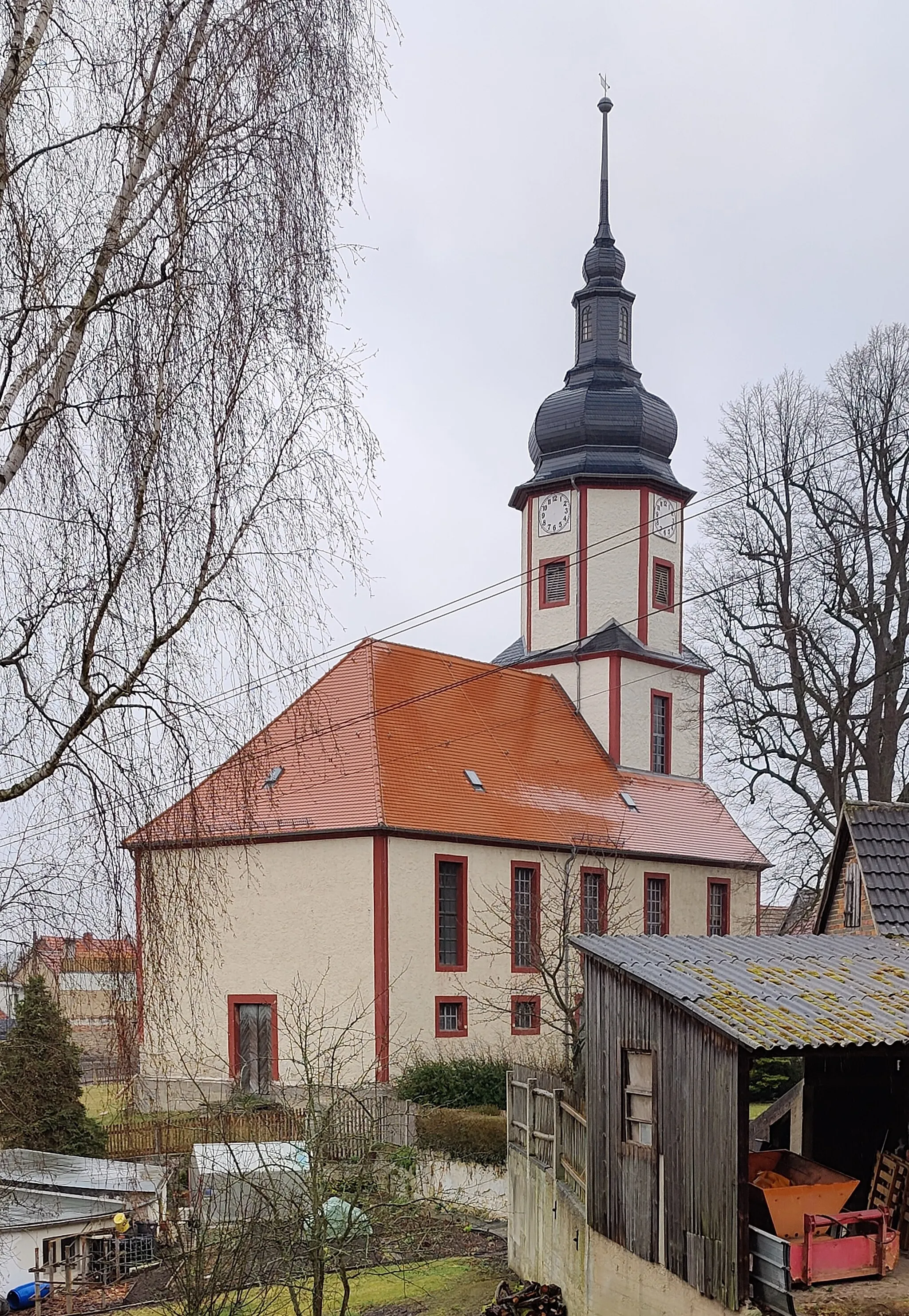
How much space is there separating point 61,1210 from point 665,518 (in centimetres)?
2427

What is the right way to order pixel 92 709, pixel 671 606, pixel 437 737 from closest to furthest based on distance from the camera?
pixel 92 709
pixel 437 737
pixel 671 606

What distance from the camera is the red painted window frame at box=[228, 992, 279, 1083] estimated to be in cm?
2759

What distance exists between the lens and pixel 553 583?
126 feet

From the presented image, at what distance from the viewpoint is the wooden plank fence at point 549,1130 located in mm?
16562

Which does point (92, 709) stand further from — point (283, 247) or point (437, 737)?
point (437, 737)

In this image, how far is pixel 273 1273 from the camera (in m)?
12.6

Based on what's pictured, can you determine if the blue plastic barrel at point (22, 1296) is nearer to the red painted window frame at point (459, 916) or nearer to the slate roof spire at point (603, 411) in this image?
the red painted window frame at point (459, 916)

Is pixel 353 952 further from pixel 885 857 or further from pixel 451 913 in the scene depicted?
pixel 885 857

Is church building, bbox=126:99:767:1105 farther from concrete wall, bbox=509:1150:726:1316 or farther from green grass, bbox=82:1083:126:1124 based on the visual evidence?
concrete wall, bbox=509:1150:726:1316

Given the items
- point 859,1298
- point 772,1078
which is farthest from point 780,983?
point 772,1078

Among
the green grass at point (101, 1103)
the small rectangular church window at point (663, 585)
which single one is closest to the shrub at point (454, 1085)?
the green grass at point (101, 1103)

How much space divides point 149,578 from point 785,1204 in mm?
9704

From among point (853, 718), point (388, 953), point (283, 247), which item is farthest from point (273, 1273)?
point (853, 718)

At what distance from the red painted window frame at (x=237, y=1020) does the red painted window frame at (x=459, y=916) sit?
10.8 ft
